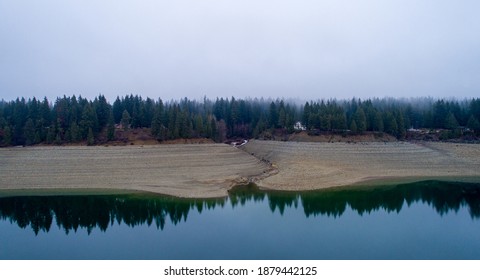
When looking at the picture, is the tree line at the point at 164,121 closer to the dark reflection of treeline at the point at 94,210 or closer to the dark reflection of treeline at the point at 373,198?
the dark reflection of treeline at the point at 94,210

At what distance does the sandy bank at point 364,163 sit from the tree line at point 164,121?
7.63 meters

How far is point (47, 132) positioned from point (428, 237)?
124ft

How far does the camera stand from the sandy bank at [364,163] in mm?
30188

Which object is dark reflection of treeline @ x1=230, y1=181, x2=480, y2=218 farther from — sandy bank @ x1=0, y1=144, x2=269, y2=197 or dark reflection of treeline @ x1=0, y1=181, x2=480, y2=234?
sandy bank @ x1=0, y1=144, x2=269, y2=197

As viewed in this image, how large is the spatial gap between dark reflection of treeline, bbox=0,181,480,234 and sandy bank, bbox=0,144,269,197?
2.17m

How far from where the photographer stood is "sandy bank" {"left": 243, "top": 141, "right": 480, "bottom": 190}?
30.2m

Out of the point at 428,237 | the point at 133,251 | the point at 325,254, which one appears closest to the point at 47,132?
the point at 133,251

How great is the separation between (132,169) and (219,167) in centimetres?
772

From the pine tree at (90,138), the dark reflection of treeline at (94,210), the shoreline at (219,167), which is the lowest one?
the dark reflection of treeline at (94,210)

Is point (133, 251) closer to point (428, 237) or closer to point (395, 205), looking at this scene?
point (428, 237)

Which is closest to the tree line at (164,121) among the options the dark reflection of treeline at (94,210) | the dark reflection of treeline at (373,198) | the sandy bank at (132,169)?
the sandy bank at (132,169)

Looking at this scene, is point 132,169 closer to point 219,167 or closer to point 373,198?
point 219,167

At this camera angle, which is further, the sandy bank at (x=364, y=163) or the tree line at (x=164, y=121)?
the tree line at (x=164, y=121)

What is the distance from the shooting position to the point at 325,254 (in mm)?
15195
